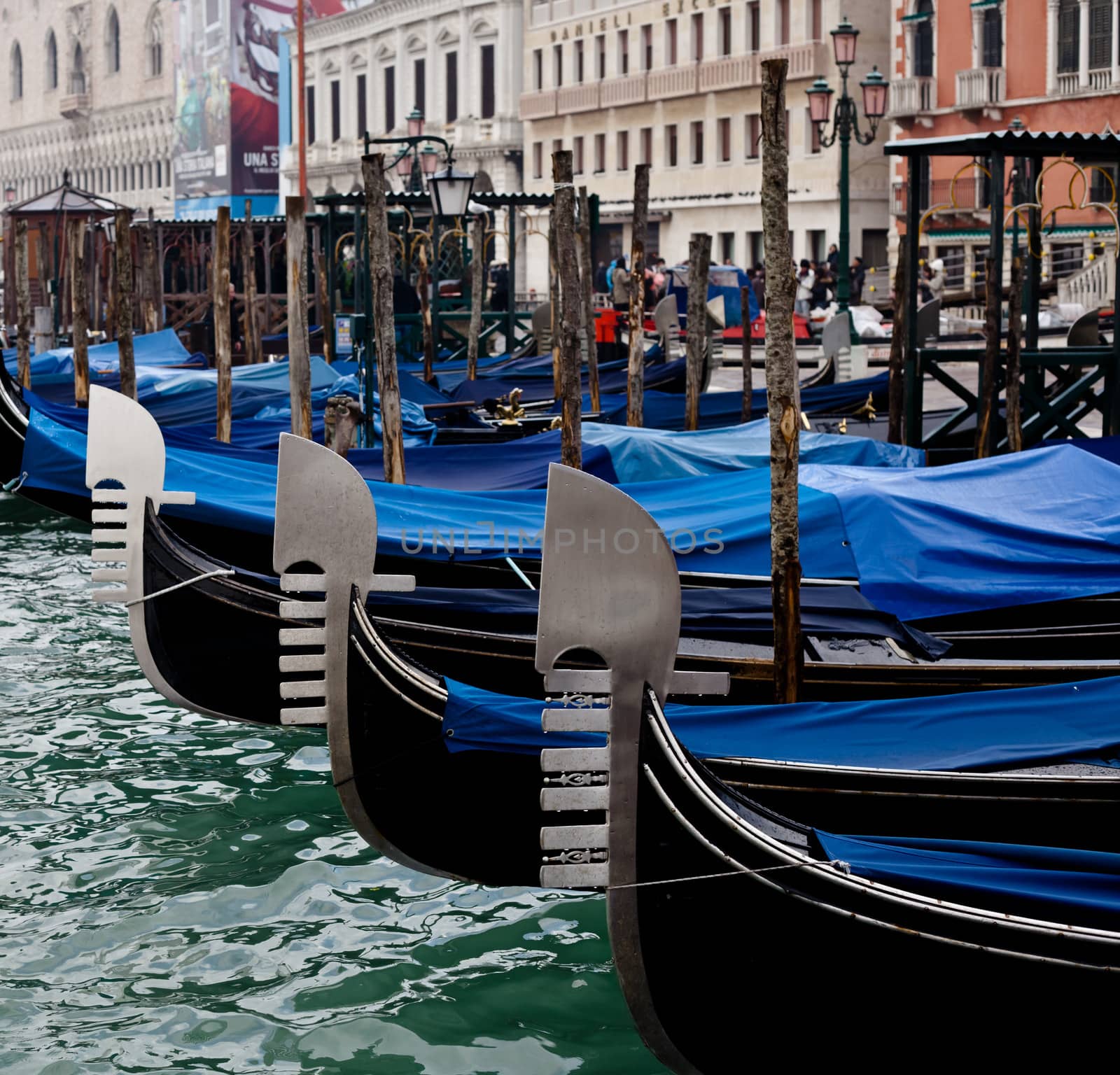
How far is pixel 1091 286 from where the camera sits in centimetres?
1981

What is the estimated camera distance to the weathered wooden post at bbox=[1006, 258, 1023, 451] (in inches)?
306

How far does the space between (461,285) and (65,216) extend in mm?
4316

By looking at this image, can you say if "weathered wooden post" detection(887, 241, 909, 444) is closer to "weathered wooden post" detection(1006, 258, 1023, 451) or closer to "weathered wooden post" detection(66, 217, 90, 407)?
"weathered wooden post" detection(1006, 258, 1023, 451)

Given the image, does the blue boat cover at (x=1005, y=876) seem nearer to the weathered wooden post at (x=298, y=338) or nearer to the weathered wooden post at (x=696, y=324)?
the weathered wooden post at (x=298, y=338)

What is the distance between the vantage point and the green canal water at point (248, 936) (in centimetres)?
402

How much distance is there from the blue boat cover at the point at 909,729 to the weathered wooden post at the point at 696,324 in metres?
5.52

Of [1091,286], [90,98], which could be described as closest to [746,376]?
[1091,286]

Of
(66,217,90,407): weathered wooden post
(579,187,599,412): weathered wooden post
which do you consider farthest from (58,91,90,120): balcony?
(66,217,90,407): weathered wooden post

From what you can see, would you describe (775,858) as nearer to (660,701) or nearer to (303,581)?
(660,701)

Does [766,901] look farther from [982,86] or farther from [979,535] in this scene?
[982,86]

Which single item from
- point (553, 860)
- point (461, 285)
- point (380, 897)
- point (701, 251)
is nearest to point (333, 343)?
point (461, 285)

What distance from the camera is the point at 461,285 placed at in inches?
713

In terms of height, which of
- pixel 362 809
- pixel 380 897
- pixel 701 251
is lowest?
pixel 380 897

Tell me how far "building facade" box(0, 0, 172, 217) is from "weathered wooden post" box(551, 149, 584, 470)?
43.3 meters
